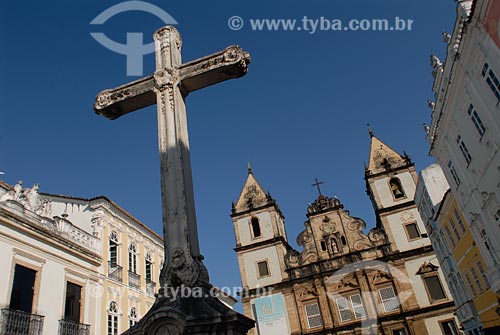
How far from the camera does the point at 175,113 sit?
7918 millimetres

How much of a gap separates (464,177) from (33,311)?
18.5 metres

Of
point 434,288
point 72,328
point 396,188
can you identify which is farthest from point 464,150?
point 72,328

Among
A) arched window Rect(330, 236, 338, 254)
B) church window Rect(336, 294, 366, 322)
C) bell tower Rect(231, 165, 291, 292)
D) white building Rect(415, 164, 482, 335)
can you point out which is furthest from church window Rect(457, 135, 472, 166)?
bell tower Rect(231, 165, 291, 292)

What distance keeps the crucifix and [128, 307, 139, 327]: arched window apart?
500 inches

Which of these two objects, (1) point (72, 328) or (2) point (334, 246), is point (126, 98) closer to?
(1) point (72, 328)

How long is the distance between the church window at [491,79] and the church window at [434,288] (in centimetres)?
1931

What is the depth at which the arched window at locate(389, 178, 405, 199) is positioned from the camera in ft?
107

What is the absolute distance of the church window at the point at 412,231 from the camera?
3070cm

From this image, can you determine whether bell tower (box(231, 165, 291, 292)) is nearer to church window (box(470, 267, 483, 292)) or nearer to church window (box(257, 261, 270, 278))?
church window (box(257, 261, 270, 278))

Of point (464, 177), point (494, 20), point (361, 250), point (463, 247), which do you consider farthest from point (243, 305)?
point (494, 20)

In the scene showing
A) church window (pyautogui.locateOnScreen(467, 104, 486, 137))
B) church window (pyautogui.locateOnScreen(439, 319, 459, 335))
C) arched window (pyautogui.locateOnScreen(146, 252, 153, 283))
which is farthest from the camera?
church window (pyautogui.locateOnScreen(439, 319, 459, 335))

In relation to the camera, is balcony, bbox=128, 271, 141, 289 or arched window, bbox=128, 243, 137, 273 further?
arched window, bbox=128, 243, 137, 273

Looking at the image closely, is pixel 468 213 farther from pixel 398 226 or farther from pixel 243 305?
pixel 243 305

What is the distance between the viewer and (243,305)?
105ft
